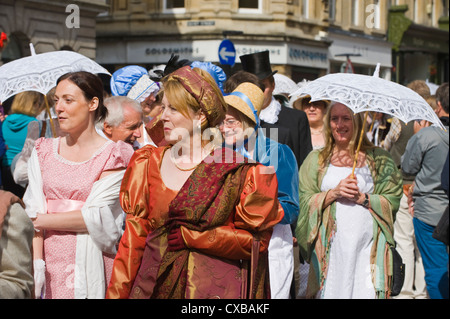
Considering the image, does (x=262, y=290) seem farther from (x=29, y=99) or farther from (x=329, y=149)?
(x=29, y=99)

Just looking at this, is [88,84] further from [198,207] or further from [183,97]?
[198,207]

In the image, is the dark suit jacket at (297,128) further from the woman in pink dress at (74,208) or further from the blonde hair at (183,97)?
the blonde hair at (183,97)

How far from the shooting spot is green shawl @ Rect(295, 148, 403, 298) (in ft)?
19.0

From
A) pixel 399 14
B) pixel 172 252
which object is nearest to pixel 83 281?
pixel 172 252

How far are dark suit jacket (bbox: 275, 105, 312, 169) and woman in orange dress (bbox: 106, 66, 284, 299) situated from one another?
→ 2910 mm


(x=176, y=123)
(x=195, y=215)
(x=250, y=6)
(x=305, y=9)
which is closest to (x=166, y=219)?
(x=195, y=215)

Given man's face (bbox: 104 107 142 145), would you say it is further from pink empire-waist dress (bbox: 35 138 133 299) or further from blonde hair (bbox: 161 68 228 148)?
blonde hair (bbox: 161 68 228 148)

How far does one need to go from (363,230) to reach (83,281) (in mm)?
2184

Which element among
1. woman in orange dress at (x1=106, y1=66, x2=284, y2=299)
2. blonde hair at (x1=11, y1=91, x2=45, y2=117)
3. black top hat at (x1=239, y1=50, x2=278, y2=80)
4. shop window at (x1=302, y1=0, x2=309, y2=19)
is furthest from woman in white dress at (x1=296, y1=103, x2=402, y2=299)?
shop window at (x1=302, y1=0, x2=309, y2=19)

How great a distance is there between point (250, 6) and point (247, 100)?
75.6 ft

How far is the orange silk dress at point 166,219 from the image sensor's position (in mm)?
3781

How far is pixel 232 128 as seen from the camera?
4.99 m

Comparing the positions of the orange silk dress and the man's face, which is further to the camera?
the man's face

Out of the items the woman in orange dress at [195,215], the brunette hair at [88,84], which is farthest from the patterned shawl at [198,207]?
the brunette hair at [88,84]
